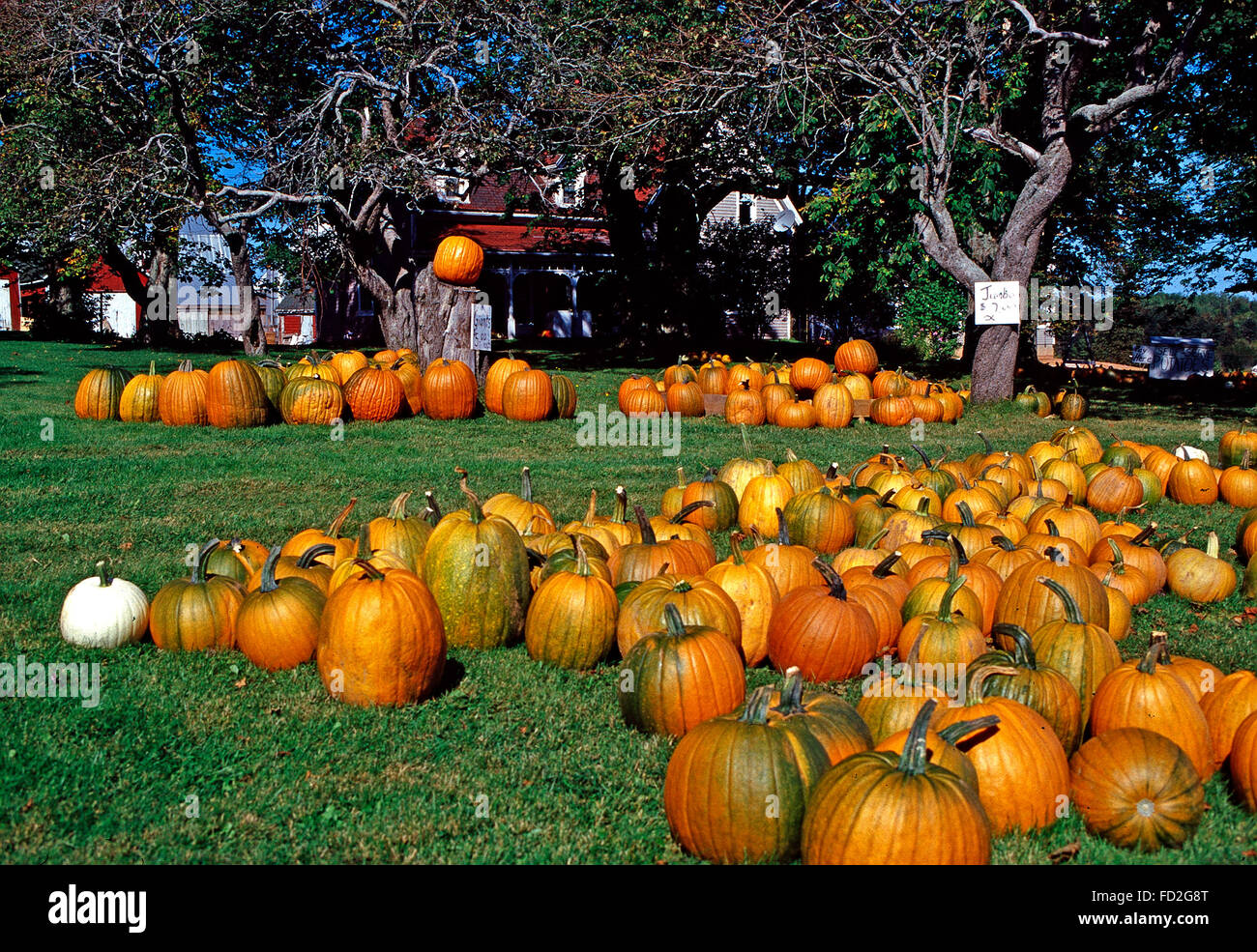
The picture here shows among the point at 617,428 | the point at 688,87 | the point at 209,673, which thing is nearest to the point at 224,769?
the point at 209,673

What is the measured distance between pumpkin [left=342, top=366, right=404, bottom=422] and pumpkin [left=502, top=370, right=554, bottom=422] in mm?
1311

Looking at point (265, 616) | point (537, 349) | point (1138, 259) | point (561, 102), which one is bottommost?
point (265, 616)

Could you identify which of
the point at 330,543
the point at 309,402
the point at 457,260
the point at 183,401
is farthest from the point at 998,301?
the point at 330,543

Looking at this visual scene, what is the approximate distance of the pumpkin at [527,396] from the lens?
40.1 feet

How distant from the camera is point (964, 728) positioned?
3.22m

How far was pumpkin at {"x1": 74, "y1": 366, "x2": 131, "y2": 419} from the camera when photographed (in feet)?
37.3

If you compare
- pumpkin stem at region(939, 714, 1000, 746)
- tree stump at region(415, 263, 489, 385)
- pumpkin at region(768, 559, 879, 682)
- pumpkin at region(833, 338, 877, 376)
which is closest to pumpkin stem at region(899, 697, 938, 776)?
pumpkin stem at region(939, 714, 1000, 746)

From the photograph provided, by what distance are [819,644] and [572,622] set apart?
1.13 meters

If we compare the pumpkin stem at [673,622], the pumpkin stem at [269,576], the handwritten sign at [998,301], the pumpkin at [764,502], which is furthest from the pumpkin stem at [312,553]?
the handwritten sign at [998,301]

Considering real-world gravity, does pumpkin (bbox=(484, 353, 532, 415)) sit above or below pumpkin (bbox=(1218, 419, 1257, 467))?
above

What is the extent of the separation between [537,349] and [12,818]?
25.3 m

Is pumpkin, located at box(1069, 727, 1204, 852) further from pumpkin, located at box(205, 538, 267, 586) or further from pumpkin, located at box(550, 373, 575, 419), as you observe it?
pumpkin, located at box(550, 373, 575, 419)
